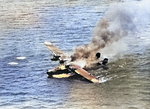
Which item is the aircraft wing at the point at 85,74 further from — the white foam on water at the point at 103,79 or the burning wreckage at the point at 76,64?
the white foam on water at the point at 103,79

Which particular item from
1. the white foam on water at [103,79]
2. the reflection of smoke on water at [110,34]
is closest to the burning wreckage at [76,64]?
the reflection of smoke on water at [110,34]

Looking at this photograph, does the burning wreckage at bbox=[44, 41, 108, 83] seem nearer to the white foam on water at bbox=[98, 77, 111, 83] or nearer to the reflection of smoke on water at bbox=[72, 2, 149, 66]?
the reflection of smoke on water at bbox=[72, 2, 149, 66]

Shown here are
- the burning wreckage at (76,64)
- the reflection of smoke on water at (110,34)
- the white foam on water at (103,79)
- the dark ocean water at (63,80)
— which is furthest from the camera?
the reflection of smoke on water at (110,34)

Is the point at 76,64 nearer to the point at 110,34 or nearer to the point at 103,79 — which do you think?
the point at 103,79

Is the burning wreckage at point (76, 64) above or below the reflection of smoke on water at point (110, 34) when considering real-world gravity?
below

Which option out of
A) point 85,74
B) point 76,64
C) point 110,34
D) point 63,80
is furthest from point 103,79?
point 110,34

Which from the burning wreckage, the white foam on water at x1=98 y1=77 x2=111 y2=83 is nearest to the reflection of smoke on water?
the burning wreckage
